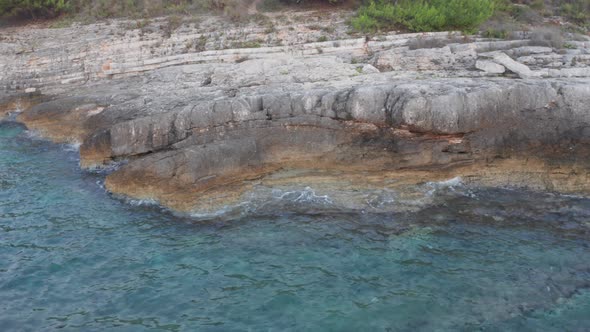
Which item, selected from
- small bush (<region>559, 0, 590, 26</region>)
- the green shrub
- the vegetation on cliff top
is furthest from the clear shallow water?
small bush (<region>559, 0, 590, 26</region>)

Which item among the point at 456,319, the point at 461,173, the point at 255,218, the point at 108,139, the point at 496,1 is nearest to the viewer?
the point at 456,319

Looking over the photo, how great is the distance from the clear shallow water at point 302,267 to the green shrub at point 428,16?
374 inches

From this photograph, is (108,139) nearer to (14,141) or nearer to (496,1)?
(14,141)

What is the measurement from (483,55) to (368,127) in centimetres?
550

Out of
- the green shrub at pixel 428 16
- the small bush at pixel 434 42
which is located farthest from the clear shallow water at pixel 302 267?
the green shrub at pixel 428 16

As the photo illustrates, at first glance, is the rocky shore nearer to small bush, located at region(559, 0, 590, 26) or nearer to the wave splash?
the wave splash

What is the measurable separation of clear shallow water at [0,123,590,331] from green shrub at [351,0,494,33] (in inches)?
374

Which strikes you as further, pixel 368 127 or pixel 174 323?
pixel 368 127

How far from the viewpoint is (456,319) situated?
8.26 metres

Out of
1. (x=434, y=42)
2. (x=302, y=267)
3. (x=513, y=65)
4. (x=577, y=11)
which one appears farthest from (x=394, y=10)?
(x=302, y=267)

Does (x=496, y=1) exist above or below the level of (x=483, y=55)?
above

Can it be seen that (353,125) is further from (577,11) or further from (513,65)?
(577,11)

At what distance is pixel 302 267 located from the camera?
32.3 feet

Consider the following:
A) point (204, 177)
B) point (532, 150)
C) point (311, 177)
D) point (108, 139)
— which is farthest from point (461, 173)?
point (108, 139)
